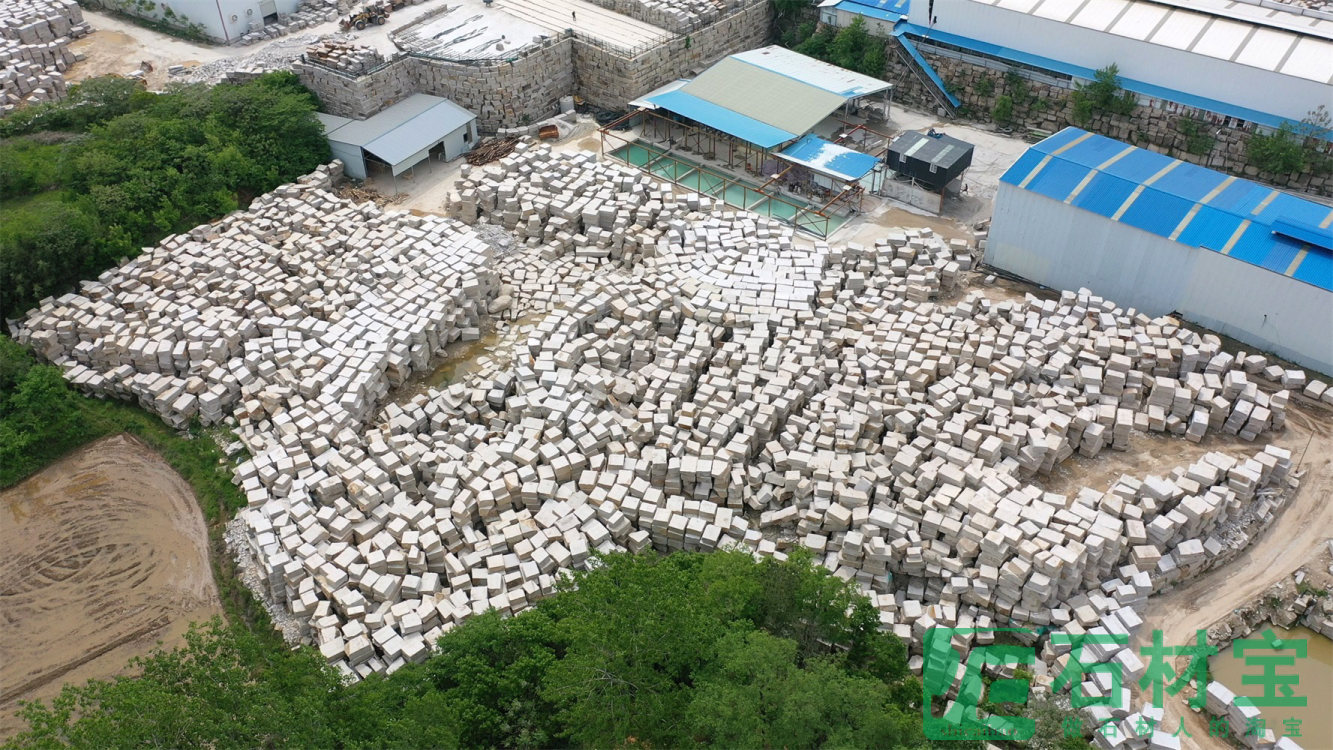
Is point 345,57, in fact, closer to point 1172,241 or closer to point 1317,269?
point 1172,241

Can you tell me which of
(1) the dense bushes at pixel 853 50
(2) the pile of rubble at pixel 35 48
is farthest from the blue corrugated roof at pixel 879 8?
(2) the pile of rubble at pixel 35 48

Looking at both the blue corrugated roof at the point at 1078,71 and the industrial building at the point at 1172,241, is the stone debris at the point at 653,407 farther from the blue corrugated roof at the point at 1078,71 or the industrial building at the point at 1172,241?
the blue corrugated roof at the point at 1078,71

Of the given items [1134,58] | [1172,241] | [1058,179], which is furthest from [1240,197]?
[1134,58]

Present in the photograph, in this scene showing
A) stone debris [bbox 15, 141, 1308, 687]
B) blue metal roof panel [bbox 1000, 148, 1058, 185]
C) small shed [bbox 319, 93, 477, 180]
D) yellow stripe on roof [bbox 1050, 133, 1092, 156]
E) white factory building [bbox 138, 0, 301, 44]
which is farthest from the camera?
white factory building [bbox 138, 0, 301, 44]

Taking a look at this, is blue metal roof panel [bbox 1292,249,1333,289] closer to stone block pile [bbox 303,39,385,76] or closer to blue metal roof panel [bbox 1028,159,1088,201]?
blue metal roof panel [bbox 1028,159,1088,201]

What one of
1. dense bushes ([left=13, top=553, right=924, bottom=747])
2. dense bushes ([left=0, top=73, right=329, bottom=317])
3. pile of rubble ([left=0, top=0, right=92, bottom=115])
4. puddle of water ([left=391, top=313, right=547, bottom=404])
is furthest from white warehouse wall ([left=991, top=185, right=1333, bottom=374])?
pile of rubble ([left=0, top=0, right=92, bottom=115])

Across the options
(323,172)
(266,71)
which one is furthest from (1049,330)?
(266,71)
